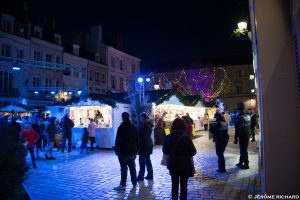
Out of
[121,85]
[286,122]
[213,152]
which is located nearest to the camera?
[286,122]

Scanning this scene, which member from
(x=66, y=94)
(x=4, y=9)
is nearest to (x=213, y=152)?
(x=66, y=94)

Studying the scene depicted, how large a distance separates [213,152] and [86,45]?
100 ft

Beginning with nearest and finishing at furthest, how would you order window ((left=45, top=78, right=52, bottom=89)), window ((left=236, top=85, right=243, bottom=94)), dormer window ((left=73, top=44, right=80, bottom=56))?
window ((left=45, top=78, right=52, bottom=89)), dormer window ((left=73, top=44, right=80, bottom=56)), window ((left=236, top=85, right=243, bottom=94))

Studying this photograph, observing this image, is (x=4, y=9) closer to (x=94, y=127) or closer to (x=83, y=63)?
(x=83, y=63)

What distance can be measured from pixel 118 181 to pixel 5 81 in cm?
2417

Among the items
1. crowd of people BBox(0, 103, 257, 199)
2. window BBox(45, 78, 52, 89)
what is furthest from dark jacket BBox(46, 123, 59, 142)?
window BBox(45, 78, 52, 89)

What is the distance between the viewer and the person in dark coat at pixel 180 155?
17.9 ft

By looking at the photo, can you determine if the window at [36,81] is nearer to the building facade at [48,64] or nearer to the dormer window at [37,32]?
the building facade at [48,64]

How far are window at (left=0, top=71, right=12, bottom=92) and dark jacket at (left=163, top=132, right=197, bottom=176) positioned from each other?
26400 mm

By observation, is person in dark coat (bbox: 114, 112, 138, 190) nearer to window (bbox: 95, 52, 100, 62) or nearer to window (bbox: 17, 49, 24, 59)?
window (bbox: 17, 49, 24, 59)

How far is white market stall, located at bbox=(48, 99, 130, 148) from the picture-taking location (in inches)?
611

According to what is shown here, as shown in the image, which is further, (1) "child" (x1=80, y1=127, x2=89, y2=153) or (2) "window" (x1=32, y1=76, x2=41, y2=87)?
(2) "window" (x1=32, y1=76, x2=41, y2=87)

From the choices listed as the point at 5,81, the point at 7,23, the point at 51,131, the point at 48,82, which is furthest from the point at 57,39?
the point at 51,131

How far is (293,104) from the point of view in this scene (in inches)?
206
